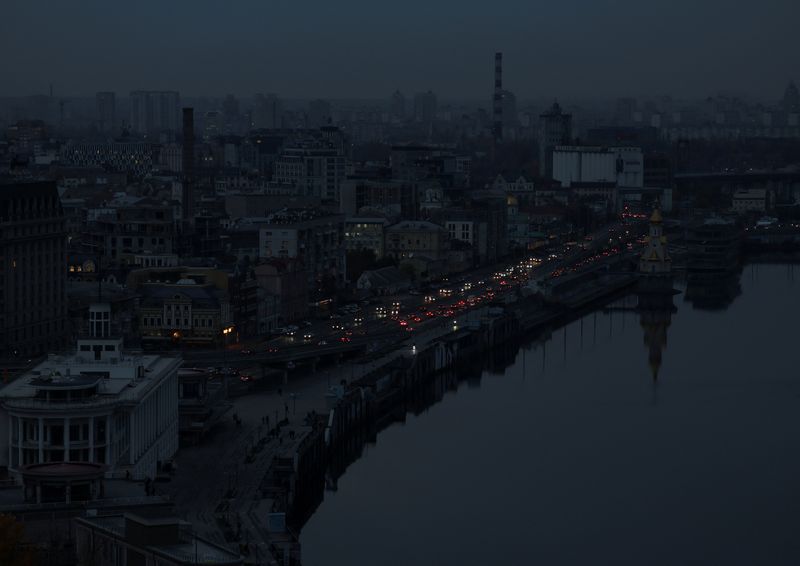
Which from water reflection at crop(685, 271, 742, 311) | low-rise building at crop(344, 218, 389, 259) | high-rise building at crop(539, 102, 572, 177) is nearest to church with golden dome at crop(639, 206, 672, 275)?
water reflection at crop(685, 271, 742, 311)

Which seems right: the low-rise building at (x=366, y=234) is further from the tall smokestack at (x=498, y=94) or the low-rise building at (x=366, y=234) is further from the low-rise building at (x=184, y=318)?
the tall smokestack at (x=498, y=94)

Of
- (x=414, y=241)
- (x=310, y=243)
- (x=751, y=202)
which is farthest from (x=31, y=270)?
(x=751, y=202)

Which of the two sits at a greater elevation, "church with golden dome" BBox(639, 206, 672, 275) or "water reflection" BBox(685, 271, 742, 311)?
"church with golden dome" BBox(639, 206, 672, 275)

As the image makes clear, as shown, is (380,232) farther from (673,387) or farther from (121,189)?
(673,387)

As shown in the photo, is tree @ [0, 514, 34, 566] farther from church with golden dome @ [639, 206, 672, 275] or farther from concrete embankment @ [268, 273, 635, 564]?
church with golden dome @ [639, 206, 672, 275]

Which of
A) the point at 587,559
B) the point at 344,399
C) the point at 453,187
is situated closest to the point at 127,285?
the point at 344,399

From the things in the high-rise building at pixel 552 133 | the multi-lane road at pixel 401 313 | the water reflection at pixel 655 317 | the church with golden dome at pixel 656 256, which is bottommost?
the water reflection at pixel 655 317

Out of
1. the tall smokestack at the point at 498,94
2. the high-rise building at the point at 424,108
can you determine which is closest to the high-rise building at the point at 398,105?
the high-rise building at the point at 424,108

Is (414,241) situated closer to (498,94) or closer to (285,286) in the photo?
(285,286)
